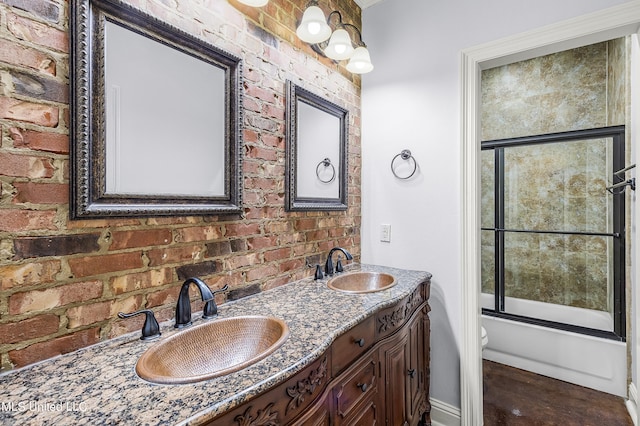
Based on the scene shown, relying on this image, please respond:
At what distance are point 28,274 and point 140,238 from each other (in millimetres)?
286

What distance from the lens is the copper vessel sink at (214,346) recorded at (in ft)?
2.92

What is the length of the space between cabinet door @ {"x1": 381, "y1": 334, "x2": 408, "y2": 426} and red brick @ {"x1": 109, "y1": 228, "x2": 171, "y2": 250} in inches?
38.4

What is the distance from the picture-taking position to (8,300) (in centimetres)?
77

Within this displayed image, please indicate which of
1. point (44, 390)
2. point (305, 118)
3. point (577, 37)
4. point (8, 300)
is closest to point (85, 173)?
point (8, 300)

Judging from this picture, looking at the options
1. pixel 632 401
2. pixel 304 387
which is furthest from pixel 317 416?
pixel 632 401

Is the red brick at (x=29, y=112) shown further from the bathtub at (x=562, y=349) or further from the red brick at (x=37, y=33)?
the bathtub at (x=562, y=349)

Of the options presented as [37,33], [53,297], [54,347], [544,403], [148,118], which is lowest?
[544,403]

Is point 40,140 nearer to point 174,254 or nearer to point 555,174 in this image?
point 174,254

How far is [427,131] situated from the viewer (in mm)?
1939

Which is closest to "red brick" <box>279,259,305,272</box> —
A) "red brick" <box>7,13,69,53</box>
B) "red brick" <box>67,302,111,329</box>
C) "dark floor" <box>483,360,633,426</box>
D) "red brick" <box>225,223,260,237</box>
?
"red brick" <box>225,223,260,237</box>

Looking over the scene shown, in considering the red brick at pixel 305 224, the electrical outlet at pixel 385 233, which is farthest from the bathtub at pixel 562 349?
the red brick at pixel 305 224

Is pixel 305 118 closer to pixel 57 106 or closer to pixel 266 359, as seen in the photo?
pixel 57 106

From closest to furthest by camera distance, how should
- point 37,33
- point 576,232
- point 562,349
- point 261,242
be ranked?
point 37,33
point 261,242
point 562,349
point 576,232

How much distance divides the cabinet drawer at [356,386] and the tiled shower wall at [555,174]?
2388mm
